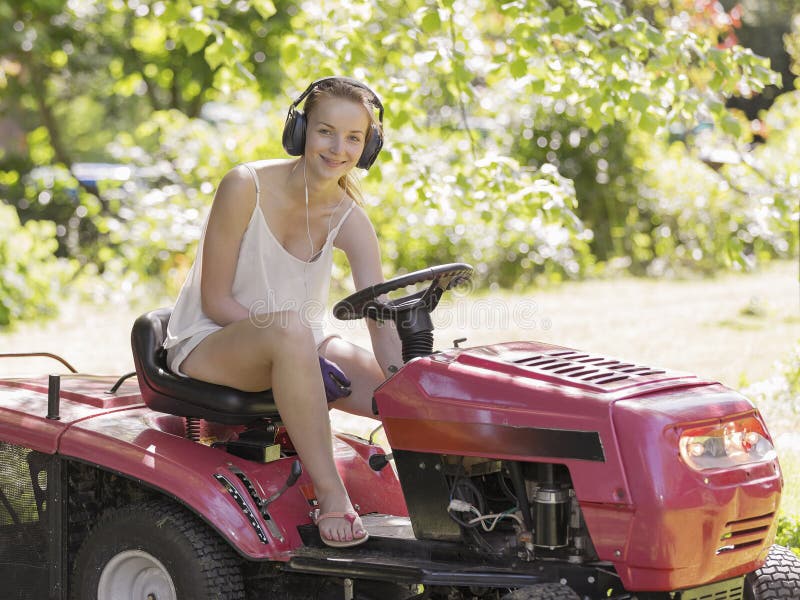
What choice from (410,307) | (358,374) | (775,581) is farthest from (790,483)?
(410,307)

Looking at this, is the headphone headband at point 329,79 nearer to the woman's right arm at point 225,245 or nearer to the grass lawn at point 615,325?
the woman's right arm at point 225,245

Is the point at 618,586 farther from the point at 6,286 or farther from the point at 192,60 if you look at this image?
the point at 192,60

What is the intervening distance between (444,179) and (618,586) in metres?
2.95

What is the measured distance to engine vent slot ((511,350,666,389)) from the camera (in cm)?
A: 282

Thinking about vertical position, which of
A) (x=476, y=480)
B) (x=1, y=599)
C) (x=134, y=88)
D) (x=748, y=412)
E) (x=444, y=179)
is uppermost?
(x=134, y=88)

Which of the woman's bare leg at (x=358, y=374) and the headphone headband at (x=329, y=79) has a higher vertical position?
the headphone headband at (x=329, y=79)


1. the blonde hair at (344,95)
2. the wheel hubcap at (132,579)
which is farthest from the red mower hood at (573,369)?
the wheel hubcap at (132,579)

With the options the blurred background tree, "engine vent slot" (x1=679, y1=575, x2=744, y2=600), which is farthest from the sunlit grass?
"engine vent slot" (x1=679, y1=575, x2=744, y2=600)

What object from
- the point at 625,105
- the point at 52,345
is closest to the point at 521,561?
the point at 625,105

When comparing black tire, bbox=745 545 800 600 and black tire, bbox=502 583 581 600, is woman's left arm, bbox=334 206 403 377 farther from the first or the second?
black tire, bbox=745 545 800 600

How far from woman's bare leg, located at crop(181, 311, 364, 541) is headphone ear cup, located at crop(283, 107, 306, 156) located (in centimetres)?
57

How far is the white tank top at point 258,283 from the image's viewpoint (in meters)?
3.36

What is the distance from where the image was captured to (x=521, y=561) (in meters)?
2.78

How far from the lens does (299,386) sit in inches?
121
